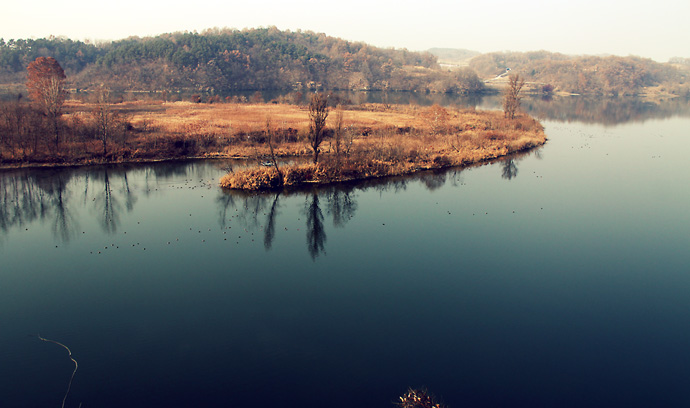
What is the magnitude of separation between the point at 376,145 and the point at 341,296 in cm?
2387

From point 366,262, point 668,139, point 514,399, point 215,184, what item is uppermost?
point 668,139

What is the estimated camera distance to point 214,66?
11062 centimetres

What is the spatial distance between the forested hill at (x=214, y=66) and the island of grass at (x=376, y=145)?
57.5 m

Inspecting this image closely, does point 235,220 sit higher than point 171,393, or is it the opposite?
point 235,220

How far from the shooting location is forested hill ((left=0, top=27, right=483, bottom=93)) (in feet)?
331

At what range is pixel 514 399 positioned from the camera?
1192 centimetres

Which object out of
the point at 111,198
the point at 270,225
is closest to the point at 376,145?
the point at 270,225

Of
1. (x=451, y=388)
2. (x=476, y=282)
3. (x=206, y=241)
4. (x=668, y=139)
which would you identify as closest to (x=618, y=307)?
(x=476, y=282)

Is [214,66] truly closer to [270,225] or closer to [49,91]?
[49,91]

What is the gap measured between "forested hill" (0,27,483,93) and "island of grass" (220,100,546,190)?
5751 cm

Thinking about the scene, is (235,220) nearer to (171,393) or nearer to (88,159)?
(171,393)

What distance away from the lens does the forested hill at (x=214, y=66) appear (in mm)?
100875

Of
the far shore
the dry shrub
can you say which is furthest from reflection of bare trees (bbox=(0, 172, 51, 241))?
the dry shrub

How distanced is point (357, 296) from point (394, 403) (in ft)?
18.2
